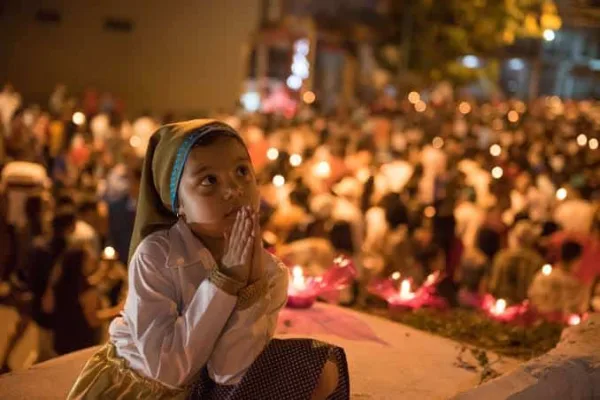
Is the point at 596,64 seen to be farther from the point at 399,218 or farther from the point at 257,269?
the point at 257,269

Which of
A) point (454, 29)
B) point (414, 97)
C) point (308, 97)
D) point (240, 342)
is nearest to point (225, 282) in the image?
point (240, 342)

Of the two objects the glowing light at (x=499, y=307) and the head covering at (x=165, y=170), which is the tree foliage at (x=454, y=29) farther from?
the head covering at (x=165, y=170)

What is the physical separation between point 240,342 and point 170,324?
0.70 ft

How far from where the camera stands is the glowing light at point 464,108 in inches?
874

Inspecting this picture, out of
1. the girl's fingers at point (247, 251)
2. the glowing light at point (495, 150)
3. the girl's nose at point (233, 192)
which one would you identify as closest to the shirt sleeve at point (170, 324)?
the girl's fingers at point (247, 251)

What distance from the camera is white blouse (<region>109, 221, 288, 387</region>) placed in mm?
2414

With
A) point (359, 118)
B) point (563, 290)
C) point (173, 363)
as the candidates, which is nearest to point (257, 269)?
point (173, 363)

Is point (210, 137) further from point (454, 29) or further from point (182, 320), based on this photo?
point (454, 29)

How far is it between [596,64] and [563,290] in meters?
31.2

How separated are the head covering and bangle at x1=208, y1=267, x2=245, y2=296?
31cm

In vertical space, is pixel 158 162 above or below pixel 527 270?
above

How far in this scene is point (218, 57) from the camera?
22.3 m

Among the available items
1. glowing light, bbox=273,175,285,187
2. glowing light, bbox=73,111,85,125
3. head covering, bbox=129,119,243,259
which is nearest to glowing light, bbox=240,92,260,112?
glowing light, bbox=73,111,85,125

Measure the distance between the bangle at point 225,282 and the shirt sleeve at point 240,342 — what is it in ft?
0.30
